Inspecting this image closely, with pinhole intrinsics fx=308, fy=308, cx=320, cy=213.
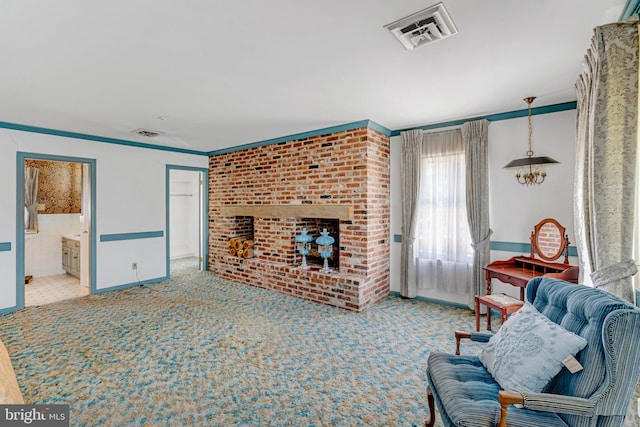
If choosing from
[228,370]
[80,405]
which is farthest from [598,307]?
[80,405]

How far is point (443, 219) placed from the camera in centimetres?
406

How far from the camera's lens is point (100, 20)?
1.77 m

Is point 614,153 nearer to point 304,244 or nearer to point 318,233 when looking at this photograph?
point 304,244

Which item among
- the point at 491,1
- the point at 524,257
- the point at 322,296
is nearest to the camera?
the point at 491,1

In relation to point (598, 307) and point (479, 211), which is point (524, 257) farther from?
point (598, 307)

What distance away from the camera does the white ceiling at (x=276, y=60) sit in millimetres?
1713

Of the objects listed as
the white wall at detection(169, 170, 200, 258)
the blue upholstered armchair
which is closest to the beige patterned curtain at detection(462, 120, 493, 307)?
the blue upholstered armchair

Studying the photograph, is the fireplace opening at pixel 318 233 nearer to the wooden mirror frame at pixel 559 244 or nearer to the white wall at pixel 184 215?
the wooden mirror frame at pixel 559 244

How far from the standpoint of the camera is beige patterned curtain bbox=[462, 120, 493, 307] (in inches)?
146

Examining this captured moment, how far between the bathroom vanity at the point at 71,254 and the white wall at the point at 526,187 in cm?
627

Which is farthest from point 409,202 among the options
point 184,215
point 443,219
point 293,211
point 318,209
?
point 184,215

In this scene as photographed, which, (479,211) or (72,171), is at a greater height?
(72,171)

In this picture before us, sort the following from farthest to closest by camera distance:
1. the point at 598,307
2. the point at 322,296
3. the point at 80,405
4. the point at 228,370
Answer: the point at 322,296 < the point at 228,370 < the point at 80,405 < the point at 598,307

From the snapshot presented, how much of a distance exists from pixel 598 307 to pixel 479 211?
2422mm
